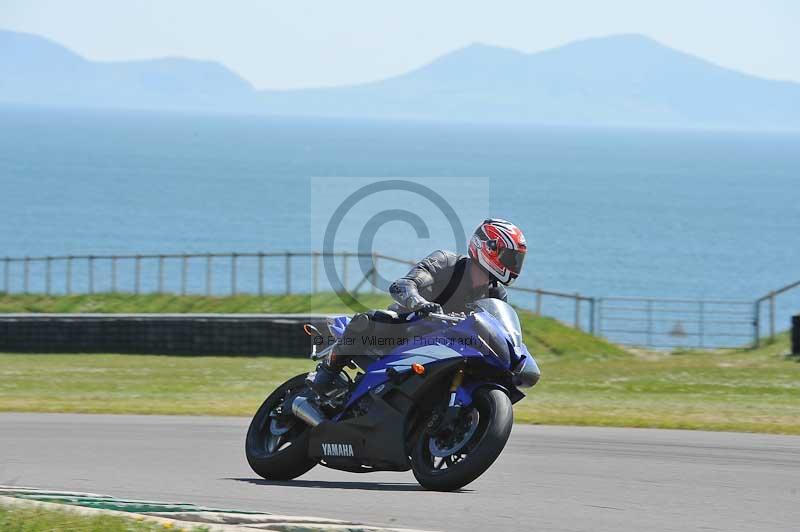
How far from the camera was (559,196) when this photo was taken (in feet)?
593

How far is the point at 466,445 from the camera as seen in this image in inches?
305

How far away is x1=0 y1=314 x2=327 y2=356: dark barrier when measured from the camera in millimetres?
25391

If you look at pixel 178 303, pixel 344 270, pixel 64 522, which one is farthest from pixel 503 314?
pixel 178 303

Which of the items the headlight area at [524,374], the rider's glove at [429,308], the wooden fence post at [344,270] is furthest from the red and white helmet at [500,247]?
the wooden fence post at [344,270]

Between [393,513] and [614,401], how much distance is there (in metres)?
10.5

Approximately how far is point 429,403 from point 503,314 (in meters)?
0.82

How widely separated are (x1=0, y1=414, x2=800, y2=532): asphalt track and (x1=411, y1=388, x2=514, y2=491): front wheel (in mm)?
141

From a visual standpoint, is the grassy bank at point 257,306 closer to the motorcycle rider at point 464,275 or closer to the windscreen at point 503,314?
the motorcycle rider at point 464,275

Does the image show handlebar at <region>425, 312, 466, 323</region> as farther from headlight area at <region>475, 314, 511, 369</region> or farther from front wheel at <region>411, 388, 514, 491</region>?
front wheel at <region>411, 388, 514, 491</region>

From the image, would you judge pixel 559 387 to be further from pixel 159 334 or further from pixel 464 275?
pixel 464 275

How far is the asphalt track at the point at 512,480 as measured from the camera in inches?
285

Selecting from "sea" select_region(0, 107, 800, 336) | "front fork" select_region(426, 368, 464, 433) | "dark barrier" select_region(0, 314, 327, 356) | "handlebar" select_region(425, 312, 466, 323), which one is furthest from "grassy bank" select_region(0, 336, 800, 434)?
"sea" select_region(0, 107, 800, 336)

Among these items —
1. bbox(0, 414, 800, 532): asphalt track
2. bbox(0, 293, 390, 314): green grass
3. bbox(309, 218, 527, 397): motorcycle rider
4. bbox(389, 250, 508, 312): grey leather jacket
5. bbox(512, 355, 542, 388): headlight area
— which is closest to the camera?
bbox(0, 414, 800, 532): asphalt track

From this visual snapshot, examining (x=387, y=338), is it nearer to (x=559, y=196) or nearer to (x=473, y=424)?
(x=473, y=424)
